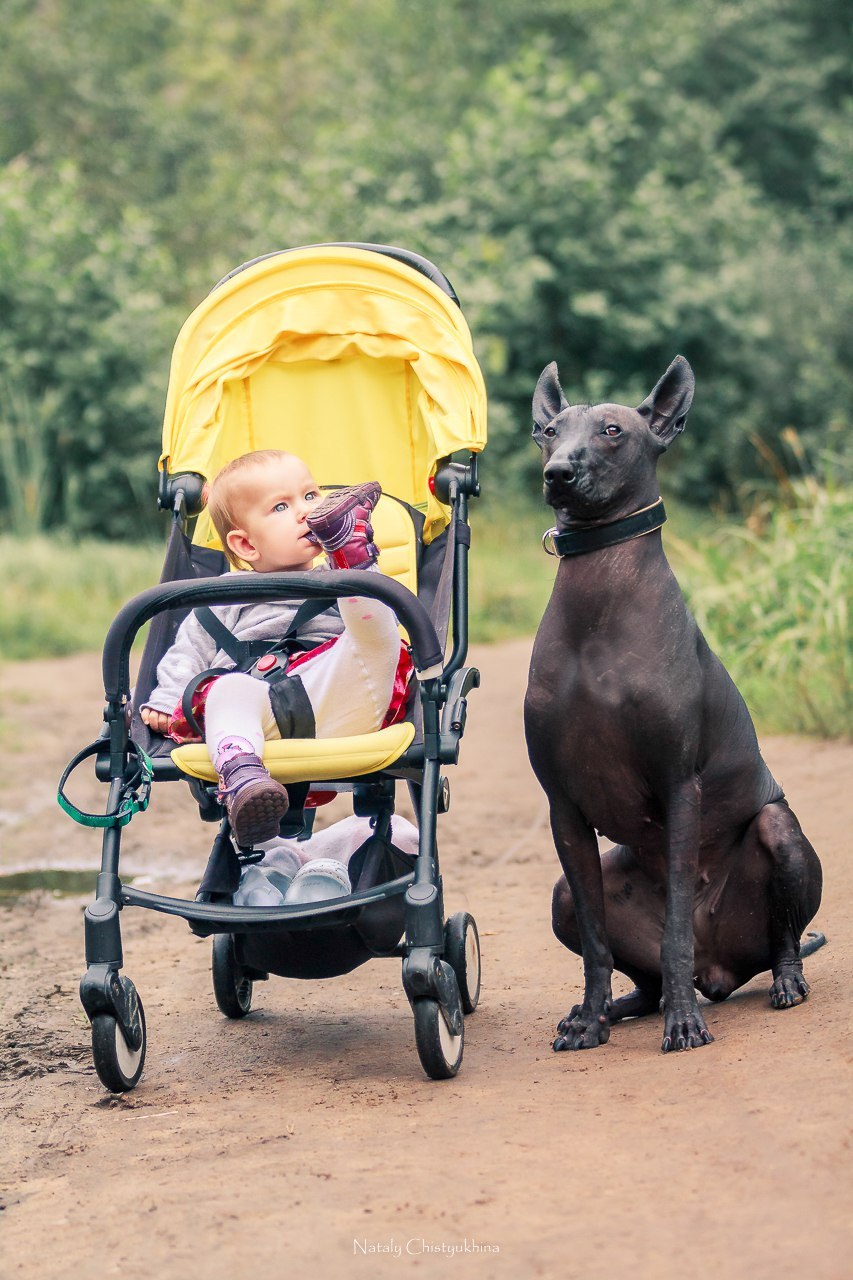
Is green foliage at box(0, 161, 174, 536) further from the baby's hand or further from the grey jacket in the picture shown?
the baby's hand

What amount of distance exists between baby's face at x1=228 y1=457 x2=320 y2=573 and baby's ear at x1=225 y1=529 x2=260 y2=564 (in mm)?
25

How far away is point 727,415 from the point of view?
16.8 m

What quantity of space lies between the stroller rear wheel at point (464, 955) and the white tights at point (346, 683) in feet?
2.10

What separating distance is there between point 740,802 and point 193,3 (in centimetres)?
3275

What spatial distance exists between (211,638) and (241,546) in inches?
10.5

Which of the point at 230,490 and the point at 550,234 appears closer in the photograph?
the point at 230,490

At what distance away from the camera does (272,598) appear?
368 cm

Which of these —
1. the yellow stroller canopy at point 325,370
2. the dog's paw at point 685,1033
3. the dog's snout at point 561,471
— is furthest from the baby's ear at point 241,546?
the dog's paw at point 685,1033

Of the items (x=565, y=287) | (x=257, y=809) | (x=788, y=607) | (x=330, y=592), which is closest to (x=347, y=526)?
(x=330, y=592)

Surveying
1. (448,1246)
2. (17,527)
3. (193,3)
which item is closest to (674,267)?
(17,527)

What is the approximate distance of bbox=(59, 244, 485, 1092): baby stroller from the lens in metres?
3.54

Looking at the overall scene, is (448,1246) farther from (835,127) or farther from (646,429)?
(835,127)

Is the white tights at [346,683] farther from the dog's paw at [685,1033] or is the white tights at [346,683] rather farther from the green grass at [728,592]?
the green grass at [728,592]

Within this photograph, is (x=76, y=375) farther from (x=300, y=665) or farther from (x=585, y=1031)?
(x=585, y=1031)
